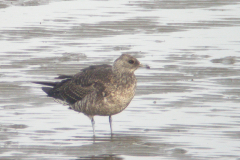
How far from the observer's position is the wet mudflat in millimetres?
8570

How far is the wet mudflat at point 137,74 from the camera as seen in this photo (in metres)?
8.57

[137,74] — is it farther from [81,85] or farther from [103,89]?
[103,89]

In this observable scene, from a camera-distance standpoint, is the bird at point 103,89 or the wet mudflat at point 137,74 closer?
the wet mudflat at point 137,74

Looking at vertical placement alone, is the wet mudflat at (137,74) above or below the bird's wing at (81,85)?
below

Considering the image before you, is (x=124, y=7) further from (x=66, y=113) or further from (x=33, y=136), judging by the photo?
(x=33, y=136)

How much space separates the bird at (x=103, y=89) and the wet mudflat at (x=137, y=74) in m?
0.33

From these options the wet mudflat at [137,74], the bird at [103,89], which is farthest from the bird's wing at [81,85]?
the wet mudflat at [137,74]

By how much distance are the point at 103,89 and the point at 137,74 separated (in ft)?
11.7

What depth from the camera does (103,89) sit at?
9.29 m

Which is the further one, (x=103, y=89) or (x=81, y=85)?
(x=81, y=85)

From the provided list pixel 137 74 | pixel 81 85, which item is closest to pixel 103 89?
pixel 81 85

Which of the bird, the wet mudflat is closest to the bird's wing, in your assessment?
the bird

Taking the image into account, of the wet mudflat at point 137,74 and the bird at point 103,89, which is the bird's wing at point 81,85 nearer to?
the bird at point 103,89

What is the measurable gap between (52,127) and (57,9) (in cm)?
1280
